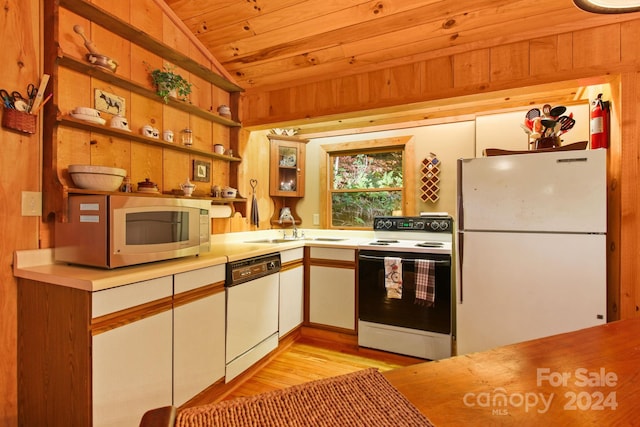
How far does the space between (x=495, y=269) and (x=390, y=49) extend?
70.0 inches

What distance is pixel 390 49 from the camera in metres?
2.39

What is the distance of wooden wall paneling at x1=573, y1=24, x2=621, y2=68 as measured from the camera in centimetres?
192

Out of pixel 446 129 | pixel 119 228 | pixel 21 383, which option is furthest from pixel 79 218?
pixel 446 129

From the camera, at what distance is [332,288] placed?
2.83 meters

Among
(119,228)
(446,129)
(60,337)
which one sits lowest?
(60,337)

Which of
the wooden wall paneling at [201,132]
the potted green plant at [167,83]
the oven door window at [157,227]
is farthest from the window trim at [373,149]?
the oven door window at [157,227]

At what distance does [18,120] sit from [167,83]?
2.88 ft

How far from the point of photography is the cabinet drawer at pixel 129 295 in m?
1.28

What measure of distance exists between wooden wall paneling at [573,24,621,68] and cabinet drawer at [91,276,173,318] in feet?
9.20

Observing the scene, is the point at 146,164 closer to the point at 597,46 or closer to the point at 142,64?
the point at 142,64

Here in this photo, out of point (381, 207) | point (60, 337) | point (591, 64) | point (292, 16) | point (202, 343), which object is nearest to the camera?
point (60, 337)

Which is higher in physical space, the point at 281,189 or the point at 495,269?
the point at 281,189

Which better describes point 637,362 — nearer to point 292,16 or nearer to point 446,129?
point 292,16

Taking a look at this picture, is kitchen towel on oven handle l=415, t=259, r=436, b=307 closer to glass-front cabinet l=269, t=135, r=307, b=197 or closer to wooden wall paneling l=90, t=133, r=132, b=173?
glass-front cabinet l=269, t=135, r=307, b=197
